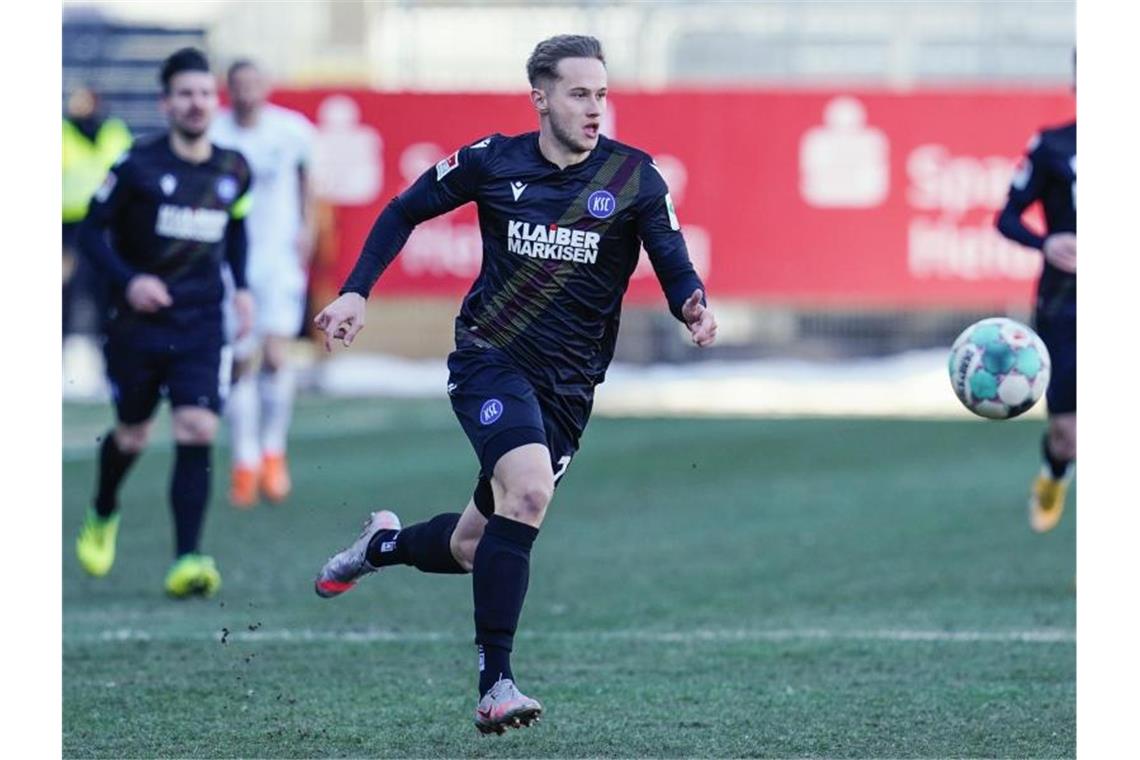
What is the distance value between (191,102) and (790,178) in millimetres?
9741

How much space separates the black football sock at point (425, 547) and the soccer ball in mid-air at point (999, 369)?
1.88 metres

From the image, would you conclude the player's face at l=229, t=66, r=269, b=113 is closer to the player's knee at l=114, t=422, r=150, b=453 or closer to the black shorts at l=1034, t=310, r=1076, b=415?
the player's knee at l=114, t=422, r=150, b=453

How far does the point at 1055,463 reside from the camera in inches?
388

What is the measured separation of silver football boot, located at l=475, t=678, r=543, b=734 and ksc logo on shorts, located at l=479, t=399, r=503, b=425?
81 cm

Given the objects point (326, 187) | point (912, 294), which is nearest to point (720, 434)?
point (912, 294)

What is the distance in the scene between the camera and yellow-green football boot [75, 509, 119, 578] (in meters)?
9.53

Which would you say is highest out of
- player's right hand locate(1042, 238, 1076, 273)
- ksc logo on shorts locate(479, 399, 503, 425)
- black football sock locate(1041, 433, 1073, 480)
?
player's right hand locate(1042, 238, 1076, 273)

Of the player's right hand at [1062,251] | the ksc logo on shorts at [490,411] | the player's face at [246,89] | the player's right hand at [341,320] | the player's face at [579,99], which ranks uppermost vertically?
the player's face at [246,89]

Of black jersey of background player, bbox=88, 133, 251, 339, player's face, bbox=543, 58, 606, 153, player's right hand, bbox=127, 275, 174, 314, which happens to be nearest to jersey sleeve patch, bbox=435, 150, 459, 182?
player's face, bbox=543, 58, 606, 153

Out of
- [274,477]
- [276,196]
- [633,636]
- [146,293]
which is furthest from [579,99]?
[274,477]

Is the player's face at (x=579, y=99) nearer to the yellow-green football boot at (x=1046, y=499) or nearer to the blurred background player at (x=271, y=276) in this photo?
the yellow-green football boot at (x=1046, y=499)

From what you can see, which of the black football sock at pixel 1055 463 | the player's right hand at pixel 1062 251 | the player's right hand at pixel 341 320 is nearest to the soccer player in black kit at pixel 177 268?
the player's right hand at pixel 341 320

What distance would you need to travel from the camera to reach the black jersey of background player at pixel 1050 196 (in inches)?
360

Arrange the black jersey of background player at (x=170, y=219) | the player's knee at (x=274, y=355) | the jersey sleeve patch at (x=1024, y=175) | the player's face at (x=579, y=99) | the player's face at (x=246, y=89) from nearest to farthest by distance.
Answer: the player's face at (x=579, y=99), the black jersey of background player at (x=170, y=219), the jersey sleeve patch at (x=1024, y=175), the player's face at (x=246, y=89), the player's knee at (x=274, y=355)
